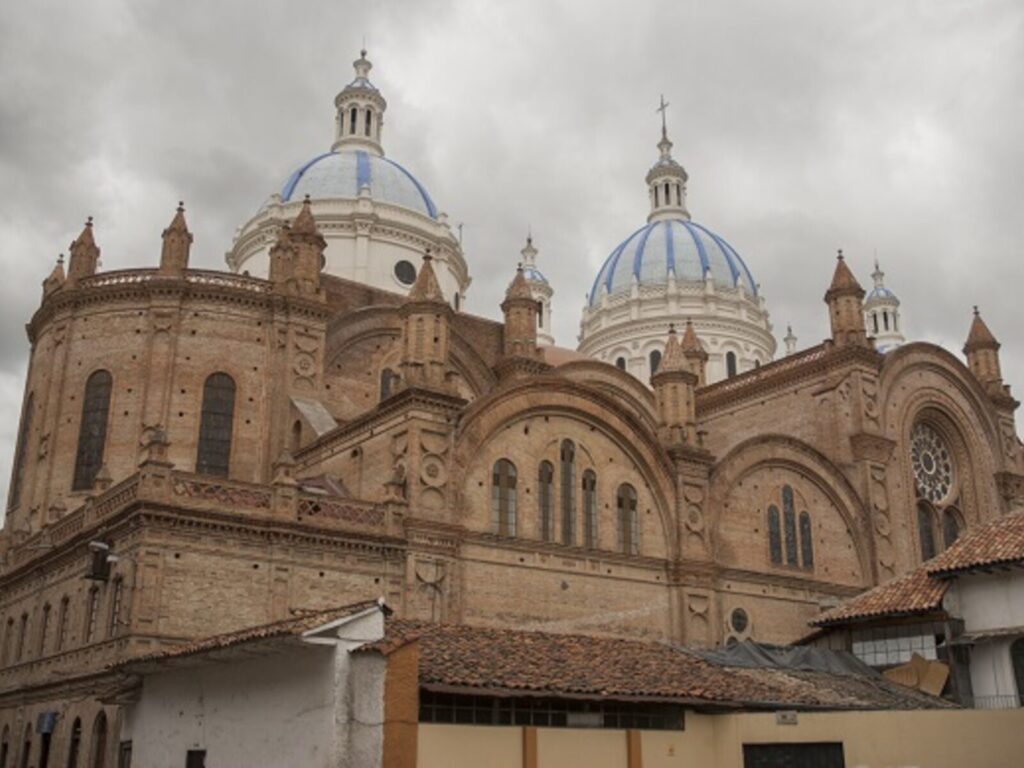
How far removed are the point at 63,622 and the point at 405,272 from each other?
27.0 meters

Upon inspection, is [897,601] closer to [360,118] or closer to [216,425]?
[216,425]

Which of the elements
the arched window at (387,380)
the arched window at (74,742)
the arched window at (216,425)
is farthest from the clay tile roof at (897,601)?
the arched window at (74,742)

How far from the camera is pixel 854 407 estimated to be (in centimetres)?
4841

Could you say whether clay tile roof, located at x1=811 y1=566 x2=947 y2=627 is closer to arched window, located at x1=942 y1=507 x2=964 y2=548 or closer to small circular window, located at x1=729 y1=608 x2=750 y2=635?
small circular window, located at x1=729 y1=608 x2=750 y2=635

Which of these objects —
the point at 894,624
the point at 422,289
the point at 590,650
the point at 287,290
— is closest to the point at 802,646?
the point at 894,624

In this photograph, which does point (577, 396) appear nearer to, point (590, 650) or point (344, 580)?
point (344, 580)

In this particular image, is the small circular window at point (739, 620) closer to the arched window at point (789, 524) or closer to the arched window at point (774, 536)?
the arched window at point (774, 536)

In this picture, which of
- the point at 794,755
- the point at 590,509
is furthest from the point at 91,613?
the point at 794,755

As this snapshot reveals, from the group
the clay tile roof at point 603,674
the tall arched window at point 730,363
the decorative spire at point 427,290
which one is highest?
the tall arched window at point 730,363

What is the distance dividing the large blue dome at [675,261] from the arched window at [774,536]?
33.9m

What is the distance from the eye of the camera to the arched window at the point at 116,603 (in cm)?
2940

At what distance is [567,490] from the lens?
37.8m

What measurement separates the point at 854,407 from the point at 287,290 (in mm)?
24177

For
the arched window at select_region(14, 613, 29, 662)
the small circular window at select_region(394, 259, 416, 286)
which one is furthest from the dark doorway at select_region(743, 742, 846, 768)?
the small circular window at select_region(394, 259, 416, 286)
